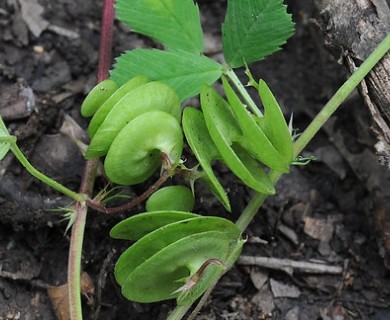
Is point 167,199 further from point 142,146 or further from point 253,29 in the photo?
point 253,29

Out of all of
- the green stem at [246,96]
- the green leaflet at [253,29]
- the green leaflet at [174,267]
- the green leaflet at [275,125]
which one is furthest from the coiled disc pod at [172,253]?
the green leaflet at [253,29]

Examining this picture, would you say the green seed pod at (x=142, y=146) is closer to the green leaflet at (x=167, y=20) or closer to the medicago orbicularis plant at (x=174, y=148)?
the medicago orbicularis plant at (x=174, y=148)

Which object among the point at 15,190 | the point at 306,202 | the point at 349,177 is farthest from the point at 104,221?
the point at 349,177

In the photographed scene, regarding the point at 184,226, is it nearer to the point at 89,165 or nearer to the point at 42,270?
the point at 89,165

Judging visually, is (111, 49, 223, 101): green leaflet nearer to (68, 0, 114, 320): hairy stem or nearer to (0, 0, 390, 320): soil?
(68, 0, 114, 320): hairy stem

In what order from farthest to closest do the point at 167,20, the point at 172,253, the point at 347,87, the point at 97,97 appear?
the point at 167,20, the point at 347,87, the point at 97,97, the point at 172,253

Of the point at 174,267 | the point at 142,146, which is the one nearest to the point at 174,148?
the point at 142,146

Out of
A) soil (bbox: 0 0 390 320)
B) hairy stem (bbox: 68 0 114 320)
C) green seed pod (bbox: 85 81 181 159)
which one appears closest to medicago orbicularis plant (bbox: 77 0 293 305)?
green seed pod (bbox: 85 81 181 159)
